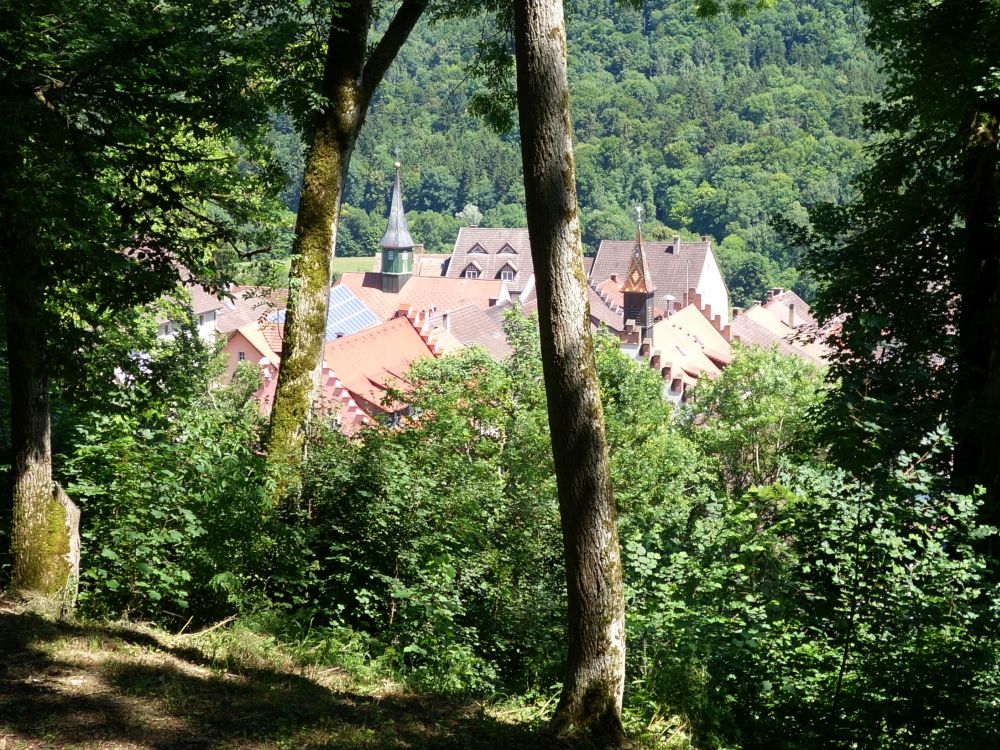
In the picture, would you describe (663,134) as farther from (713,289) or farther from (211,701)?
(211,701)

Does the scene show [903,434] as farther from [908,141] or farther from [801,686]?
[908,141]

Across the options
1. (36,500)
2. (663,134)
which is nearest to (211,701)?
(36,500)

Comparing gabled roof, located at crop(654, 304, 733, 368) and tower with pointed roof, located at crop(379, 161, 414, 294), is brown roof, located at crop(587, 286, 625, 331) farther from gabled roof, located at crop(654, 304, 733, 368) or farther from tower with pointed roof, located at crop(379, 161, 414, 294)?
tower with pointed roof, located at crop(379, 161, 414, 294)

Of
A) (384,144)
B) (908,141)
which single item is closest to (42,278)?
(908,141)

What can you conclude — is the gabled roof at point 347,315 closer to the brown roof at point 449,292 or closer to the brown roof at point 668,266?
the brown roof at point 449,292

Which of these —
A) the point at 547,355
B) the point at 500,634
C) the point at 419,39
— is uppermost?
the point at 419,39

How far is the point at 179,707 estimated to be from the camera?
4.73m

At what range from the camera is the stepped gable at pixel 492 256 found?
11488cm

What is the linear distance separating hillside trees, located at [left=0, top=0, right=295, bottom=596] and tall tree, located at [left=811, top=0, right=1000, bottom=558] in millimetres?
5966

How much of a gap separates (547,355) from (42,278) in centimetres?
326

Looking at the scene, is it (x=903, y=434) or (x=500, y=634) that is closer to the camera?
(x=903, y=434)

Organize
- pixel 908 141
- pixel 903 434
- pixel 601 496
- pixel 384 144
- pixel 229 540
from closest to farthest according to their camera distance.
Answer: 1. pixel 601 496
2. pixel 903 434
3. pixel 229 540
4. pixel 908 141
5. pixel 384 144

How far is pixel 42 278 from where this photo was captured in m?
6.22

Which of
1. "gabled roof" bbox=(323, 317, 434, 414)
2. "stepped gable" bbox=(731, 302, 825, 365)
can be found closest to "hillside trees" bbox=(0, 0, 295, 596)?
"gabled roof" bbox=(323, 317, 434, 414)
